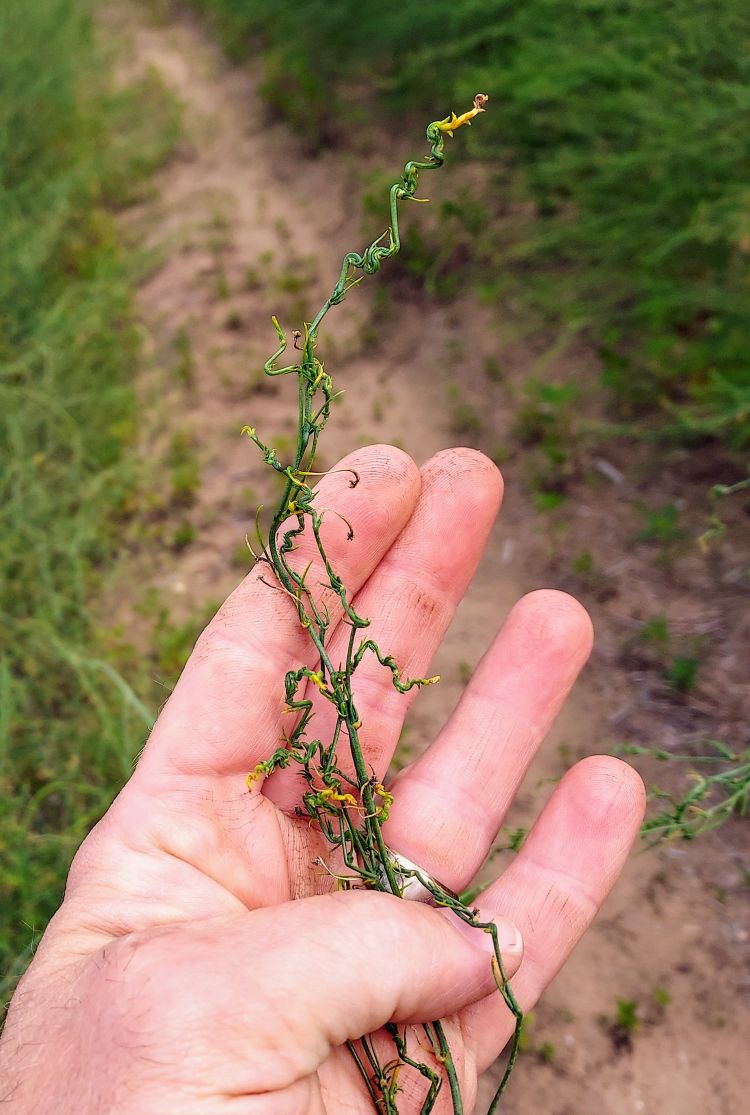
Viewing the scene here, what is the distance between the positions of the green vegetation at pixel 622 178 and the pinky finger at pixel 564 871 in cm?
109

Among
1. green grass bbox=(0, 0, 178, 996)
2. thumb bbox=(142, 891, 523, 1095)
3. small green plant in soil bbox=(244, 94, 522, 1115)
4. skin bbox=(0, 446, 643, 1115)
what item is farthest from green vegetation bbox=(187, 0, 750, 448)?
thumb bbox=(142, 891, 523, 1095)

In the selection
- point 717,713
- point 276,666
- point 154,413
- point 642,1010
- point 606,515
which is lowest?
point 642,1010

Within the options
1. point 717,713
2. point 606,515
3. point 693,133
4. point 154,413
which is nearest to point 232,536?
point 154,413

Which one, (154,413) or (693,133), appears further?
(154,413)

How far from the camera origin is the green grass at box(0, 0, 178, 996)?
2480 millimetres

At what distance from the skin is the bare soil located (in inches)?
23.2

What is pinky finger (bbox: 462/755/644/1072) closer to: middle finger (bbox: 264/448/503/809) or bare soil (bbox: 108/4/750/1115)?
middle finger (bbox: 264/448/503/809)

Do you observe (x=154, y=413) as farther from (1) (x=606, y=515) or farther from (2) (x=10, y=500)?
(1) (x=606, y=515)

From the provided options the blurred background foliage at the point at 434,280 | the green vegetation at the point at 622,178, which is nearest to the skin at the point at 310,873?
the blurred background foliage at the point at 434,280

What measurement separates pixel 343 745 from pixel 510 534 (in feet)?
4.95

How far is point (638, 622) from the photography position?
9.42 feet

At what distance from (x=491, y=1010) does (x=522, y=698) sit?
58 centimetres

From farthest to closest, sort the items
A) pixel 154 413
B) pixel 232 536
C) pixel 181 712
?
1. pixel 154 413
2. pixel 232 536
3. pixel 181 712

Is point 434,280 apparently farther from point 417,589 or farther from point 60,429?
point 417,589
